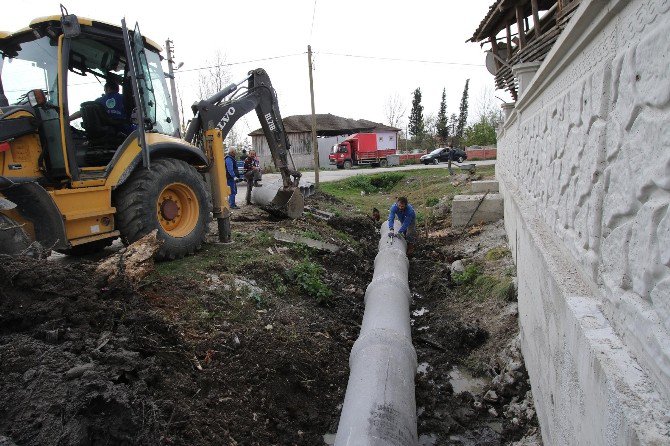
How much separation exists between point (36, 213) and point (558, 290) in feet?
16.0

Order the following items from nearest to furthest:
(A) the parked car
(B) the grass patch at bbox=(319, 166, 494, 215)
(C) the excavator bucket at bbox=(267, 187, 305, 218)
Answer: (C) the excavator bucket at bbox=(267, 187, 305, 218) → (B) the grass patch at bbox=(319, 166, 494, 215) → (A) the parked car

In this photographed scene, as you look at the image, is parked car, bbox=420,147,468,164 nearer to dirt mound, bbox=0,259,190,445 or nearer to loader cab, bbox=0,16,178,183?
loader cab, bbox=0,16,178,183

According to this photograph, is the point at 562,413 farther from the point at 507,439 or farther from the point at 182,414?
the point at 182,414

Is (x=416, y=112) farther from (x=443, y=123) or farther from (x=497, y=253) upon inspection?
(x=497, y=253)

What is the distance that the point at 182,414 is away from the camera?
Result: 3.24 metres

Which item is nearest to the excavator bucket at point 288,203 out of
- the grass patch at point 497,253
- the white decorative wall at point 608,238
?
the grass patch at point 497,253

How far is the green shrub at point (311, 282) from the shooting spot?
6.15 metres

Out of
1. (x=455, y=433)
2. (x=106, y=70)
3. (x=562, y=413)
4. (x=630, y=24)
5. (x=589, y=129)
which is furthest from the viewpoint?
(x=106, y=70)

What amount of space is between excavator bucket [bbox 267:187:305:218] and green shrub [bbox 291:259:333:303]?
261 cm

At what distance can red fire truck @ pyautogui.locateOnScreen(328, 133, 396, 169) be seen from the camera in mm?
34594

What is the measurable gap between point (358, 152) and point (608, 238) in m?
33.1

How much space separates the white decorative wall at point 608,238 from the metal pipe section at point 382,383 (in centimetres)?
92

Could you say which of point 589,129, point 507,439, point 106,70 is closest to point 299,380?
point 507,439

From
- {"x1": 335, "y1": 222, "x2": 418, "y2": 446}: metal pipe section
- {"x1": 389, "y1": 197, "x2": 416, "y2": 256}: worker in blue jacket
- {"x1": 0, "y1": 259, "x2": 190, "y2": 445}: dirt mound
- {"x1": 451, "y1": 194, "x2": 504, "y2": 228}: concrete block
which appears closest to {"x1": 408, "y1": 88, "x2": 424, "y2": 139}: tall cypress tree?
{"x1": 451, "y1": 194, "x2": 504, "y2": 228}: concrete block
